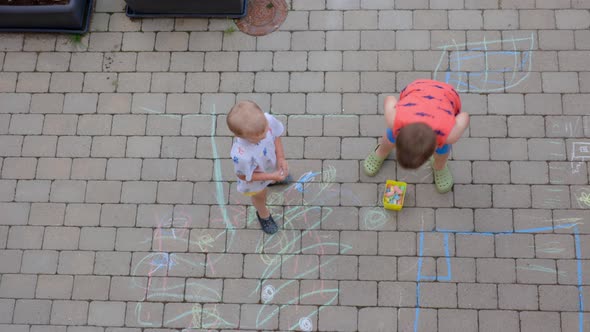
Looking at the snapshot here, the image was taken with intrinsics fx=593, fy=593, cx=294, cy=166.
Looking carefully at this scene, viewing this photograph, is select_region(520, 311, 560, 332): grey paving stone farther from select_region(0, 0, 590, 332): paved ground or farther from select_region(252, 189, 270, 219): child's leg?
select_region(252, 189, 270, 219): child's leg

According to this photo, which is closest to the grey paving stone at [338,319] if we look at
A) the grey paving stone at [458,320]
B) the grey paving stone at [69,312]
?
the grey paving stone at [458,320]

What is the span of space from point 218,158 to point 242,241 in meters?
0.76

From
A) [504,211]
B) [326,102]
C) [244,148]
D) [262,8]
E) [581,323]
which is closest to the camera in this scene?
[244,148]

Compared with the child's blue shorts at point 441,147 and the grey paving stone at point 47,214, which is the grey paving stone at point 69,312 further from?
the child's blue shorts at point 441,147

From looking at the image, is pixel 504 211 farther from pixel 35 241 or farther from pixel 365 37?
pixel 35 241

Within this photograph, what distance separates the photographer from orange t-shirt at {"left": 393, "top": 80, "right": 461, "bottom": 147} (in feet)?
13.1

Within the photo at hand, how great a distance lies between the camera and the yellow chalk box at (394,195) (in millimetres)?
4758

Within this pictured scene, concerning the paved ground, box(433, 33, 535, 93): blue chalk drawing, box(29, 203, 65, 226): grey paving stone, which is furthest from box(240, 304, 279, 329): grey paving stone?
box(433, 33, 535, 93): blue chalk drawing

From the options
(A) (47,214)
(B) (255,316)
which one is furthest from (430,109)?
(A) (47,214)

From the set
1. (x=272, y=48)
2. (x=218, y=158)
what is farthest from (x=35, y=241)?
(x=272, y=48)

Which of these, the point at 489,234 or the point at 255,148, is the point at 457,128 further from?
the point at 255,148

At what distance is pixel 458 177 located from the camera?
4910mm

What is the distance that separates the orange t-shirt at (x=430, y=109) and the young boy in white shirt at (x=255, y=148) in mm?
848

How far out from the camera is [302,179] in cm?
498
